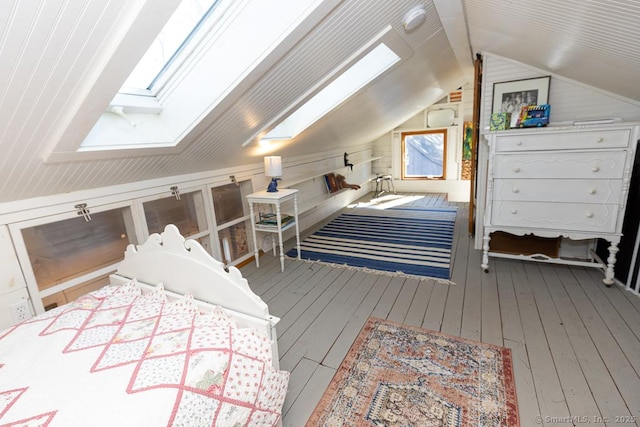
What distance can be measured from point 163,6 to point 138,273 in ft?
4.58

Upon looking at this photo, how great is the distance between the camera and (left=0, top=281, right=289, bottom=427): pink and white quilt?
92 centimetres

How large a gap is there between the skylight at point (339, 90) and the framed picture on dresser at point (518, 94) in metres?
1.11

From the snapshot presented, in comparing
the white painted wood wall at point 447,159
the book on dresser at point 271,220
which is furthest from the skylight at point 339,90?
the white painted wood wall at point 447,159

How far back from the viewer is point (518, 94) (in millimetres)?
2881

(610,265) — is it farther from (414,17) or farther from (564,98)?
(414,17)

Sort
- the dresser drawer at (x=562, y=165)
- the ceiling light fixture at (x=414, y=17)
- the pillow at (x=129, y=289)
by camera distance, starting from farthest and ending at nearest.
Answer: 1. the dresser drawer at (x=562, y=165)
2. the ceiling light fixture at (x=414, y=17)
3. the pillow at (x=129, y=289)

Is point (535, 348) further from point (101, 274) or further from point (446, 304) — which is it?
point (101, 274)

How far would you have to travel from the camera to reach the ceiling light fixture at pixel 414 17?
1980mm

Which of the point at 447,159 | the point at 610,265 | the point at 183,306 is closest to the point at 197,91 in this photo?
the point at 183,306

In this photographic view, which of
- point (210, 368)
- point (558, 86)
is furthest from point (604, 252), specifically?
point (210, 368)

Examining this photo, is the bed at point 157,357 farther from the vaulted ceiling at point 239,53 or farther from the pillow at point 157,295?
the vaulted ceiling at point 239,53

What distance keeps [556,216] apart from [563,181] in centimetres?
29

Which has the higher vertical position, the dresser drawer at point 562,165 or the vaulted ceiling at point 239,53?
the vaulted ceiling at point 239,53

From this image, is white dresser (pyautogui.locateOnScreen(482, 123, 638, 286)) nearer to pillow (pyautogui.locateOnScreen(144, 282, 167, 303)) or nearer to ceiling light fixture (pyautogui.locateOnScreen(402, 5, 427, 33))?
ceiling light fixture (pyautogui.locateOnScreen(402, 5, 427, 33))
